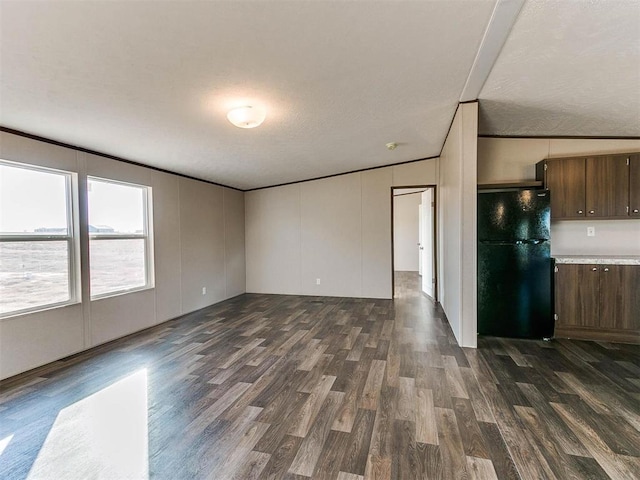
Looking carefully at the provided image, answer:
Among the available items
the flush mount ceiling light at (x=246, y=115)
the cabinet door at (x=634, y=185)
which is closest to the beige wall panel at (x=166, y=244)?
the flush mount ceiling light at (x=246, y=115)

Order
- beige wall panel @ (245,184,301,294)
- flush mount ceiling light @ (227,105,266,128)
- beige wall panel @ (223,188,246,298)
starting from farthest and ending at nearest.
Answer: beige wall panel @ (245,184,301,294) < beige wall panel @ (223,188,246,298) < flush mount ceiling light @ (227,105,266,128)

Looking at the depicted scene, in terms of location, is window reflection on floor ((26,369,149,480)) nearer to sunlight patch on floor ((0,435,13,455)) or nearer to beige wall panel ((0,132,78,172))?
sunlight patch on floor ((0,435,13,455))

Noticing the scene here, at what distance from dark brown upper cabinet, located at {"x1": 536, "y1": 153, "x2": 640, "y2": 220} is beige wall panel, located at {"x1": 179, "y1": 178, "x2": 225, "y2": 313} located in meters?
5.12

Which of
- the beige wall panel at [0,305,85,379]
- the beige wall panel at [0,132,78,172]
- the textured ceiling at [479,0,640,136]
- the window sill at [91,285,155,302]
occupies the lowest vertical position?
the beige wall panel at [0,305,85,379]

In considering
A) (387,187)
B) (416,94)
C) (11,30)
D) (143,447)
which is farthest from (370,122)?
(143,447)

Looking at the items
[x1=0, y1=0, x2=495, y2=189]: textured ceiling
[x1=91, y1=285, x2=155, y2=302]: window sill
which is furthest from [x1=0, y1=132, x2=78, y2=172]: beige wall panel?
[x1=91, y1=285, x2=155, y2=302]: window sill

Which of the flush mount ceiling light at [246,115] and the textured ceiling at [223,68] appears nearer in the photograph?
the textured ceiling at [223,68]

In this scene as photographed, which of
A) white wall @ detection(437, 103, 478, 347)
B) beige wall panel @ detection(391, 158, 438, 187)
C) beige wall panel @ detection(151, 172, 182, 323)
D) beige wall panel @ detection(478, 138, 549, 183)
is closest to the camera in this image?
white wall @ detection(437, 103, 478, 347)

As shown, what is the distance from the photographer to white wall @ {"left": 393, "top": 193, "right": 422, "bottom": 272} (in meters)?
Answer: 9.97

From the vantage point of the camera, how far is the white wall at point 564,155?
12.7 ft

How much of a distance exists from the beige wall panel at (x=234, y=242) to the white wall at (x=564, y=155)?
4529mm

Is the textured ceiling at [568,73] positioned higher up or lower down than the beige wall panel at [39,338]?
higher up

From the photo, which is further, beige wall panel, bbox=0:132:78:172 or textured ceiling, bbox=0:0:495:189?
beige wall panel, bbox=0:132:78:172

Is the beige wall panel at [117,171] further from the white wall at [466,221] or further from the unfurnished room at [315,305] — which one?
the white wall at [466,221]
